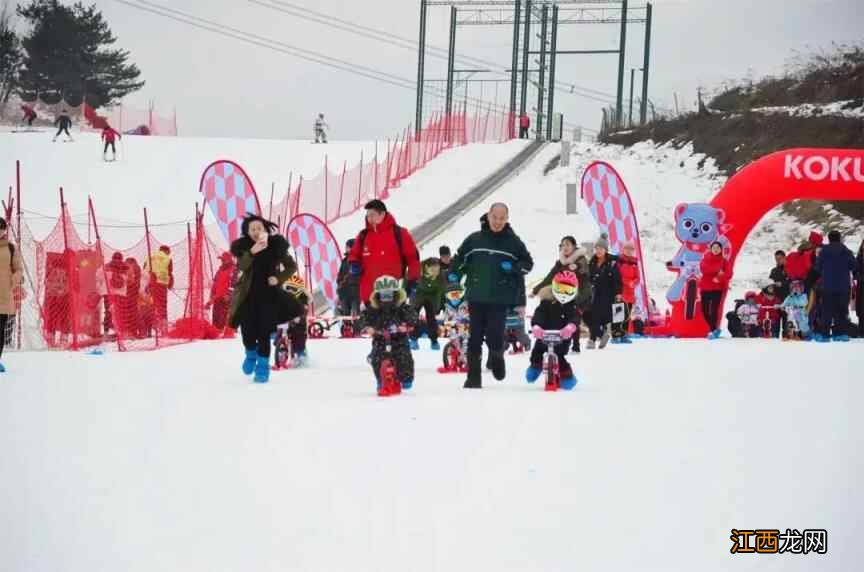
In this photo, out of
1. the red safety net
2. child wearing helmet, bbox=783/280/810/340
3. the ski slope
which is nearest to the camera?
the red safety net

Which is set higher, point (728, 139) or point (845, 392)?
point (728, 139)

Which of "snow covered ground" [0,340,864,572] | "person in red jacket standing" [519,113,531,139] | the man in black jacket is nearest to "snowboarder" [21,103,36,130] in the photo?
"person in red jacket standing" [519,113,531,139]

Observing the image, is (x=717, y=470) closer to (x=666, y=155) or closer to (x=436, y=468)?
(x=436, y=468)

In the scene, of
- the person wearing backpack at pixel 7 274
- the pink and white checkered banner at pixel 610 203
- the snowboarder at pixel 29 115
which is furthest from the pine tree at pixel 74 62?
the person wearing backpack at pixel 7 274

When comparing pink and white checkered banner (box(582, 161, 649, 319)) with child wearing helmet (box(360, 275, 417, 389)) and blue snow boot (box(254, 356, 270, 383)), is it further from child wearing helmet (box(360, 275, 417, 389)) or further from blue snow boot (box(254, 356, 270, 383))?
child wearing helmet (box(360, 275, 417, 389))

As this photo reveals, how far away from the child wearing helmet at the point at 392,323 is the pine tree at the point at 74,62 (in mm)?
42170

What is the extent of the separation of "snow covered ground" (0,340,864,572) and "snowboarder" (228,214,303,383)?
0.66 metres

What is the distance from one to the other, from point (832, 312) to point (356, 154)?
33947mm

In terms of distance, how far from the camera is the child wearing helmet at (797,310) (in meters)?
20.9

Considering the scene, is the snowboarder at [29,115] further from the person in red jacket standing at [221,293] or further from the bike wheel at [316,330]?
the person in red jacket standing at [221,293]

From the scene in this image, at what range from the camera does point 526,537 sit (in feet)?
19.7

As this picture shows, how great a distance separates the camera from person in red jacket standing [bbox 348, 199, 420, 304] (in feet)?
42.2

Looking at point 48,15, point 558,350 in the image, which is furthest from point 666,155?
point 558,350

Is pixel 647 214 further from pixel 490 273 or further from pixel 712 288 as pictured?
pixel 490 273
